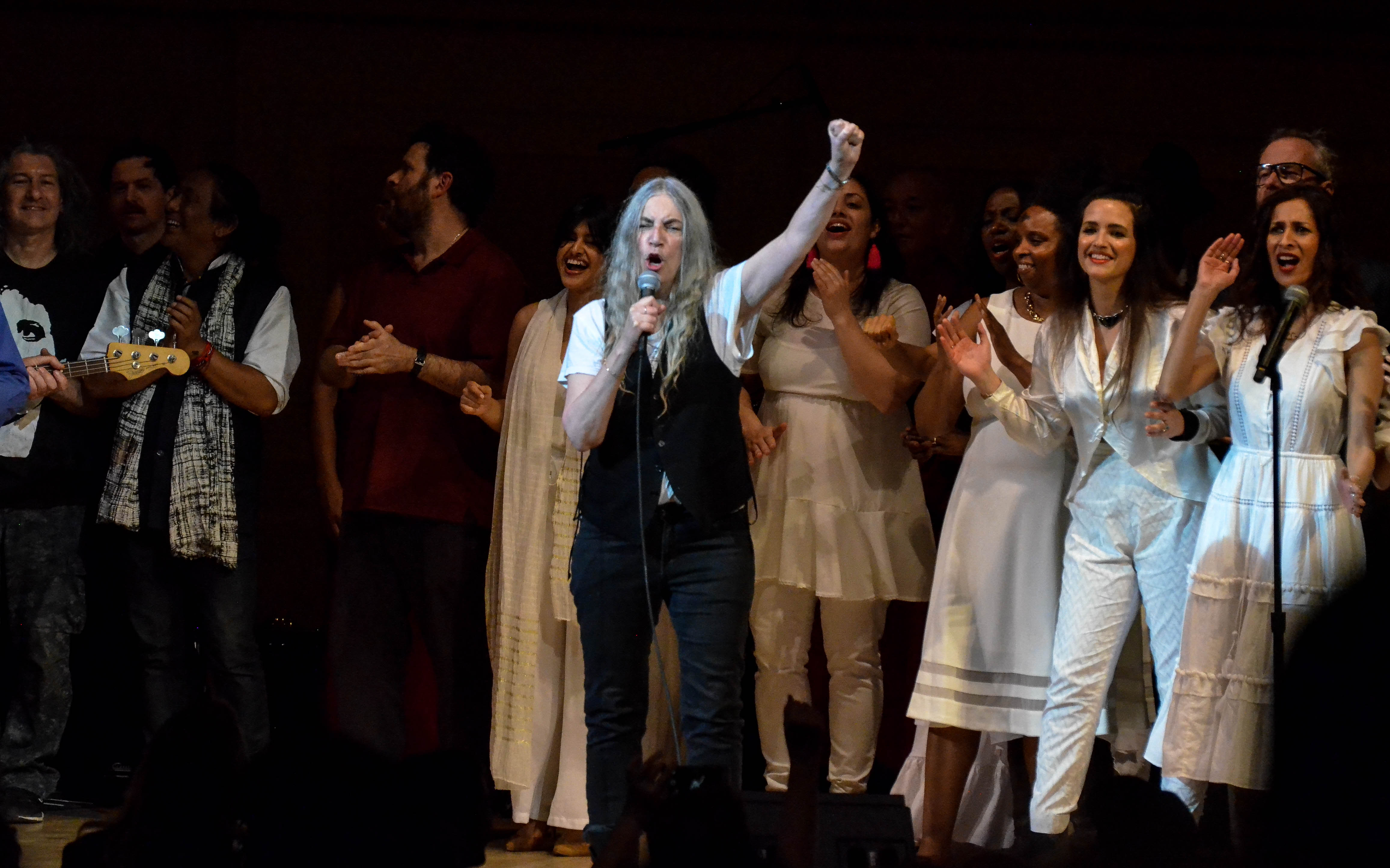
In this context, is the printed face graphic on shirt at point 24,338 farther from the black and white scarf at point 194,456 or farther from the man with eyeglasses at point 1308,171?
the man with eyeglasses at point 1308,171

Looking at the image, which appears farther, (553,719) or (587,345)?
(553,719)

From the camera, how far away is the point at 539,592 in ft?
14.6

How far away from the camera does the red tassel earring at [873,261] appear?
4512mm

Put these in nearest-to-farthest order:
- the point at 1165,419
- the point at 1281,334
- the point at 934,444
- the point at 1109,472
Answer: the point at 1281,334, the point at 1165,419, the point at 1109,472, the point at 934,444

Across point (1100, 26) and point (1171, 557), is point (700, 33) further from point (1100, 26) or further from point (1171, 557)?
point (1171, 557)

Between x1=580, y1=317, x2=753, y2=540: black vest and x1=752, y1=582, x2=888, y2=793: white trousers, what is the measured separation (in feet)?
3.01

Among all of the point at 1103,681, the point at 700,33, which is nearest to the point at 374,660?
the point at 1103,681

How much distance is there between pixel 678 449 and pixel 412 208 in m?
1.63

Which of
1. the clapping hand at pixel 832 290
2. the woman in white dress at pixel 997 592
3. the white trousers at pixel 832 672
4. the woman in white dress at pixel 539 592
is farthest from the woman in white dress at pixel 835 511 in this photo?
the woman in white dress at pixel 539 592

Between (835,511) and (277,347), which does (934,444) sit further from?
(277,347)

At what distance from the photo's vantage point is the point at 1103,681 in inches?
153

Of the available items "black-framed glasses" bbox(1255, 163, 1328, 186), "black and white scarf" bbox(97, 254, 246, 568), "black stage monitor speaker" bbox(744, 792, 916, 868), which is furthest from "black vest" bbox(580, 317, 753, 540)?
"black-framed glasses" bbox(1255, 163, 1328, 186)

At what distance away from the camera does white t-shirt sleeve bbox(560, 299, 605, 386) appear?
360 centimetres

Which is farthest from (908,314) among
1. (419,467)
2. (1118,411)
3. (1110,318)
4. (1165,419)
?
(419,467)
